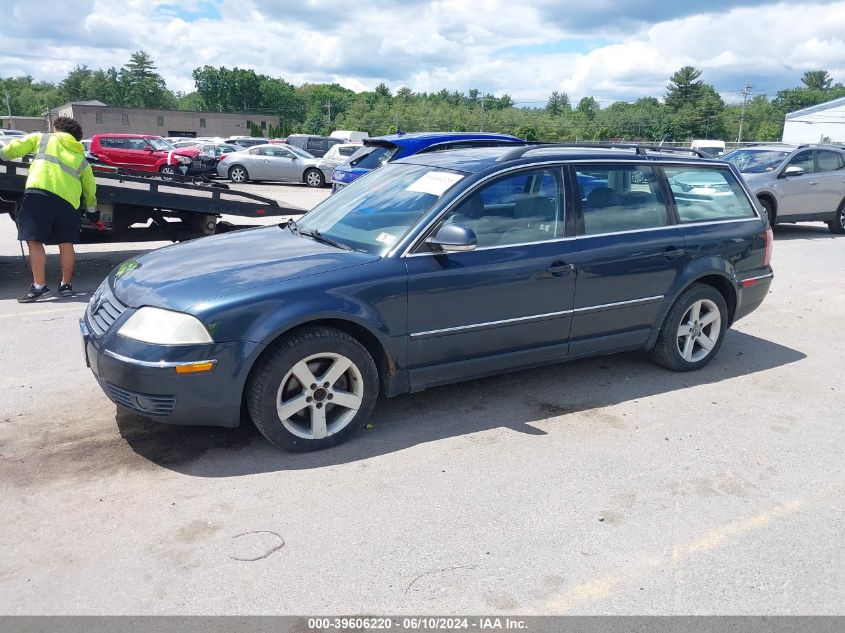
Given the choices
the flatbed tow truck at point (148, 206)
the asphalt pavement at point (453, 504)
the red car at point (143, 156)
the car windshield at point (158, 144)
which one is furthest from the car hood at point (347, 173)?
the car windshield at point (158, 144)

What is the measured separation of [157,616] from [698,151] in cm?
542

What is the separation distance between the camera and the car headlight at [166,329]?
12.2ft

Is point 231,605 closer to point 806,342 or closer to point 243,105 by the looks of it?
point 806,342

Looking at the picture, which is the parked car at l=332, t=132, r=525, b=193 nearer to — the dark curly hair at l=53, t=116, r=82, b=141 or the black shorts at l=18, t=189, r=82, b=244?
the dark curly hair at l=53, t=116, r=82, b=141

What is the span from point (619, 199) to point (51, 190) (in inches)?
216

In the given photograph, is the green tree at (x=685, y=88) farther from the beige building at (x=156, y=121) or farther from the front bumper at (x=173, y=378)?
the front bumper at (x=173, y=378)

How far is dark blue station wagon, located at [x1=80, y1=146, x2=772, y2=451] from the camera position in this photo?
3811mm

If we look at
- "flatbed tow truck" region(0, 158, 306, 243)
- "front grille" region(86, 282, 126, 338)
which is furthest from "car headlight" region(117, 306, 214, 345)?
"flatbed tow truck" region(0, 158, 306, 243)

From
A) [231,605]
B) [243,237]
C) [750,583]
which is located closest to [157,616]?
[231,605]

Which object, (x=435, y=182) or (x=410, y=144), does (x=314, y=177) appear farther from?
(x=435, y=182)

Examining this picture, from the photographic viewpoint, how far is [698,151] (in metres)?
6.12

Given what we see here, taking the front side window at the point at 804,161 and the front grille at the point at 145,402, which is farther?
the front side window at the point at 804,161

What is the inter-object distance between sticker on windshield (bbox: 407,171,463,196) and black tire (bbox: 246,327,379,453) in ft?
3.87

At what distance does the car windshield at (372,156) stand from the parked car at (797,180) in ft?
21.9
